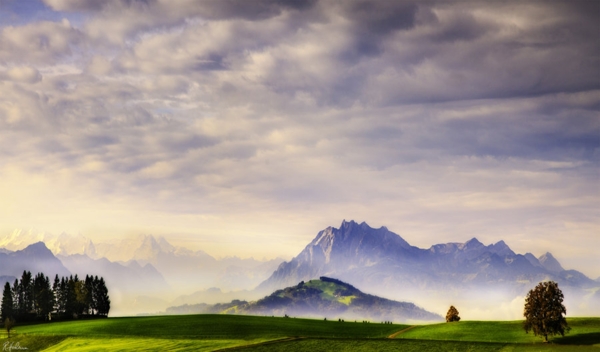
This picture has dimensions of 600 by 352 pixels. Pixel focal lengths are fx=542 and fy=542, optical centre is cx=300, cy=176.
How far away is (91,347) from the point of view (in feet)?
436

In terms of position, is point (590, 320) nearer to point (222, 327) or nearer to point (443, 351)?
point (443, 351)

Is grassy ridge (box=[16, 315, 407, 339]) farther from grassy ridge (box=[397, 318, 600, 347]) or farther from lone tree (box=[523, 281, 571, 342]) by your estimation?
lone tree (box=[523, 281, 571, 342])

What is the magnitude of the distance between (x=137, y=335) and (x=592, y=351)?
11124 cm

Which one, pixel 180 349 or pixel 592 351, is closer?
pixel 592 351

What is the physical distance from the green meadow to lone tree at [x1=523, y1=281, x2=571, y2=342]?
119 inches

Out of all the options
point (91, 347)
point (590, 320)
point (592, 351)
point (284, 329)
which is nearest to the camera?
point (592, 351)

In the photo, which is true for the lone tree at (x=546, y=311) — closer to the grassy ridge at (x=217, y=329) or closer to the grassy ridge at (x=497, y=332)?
the grassy ridge at (x=497, y=332)

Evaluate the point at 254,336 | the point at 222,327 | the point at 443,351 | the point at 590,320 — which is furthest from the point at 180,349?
the point at 590,320

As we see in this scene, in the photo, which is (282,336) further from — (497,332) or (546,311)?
(546,311)

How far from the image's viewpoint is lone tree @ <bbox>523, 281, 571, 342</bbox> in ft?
404

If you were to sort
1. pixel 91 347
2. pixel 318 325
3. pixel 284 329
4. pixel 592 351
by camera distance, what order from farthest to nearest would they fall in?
pixel 318 325 < pixel 284 329 < pixel 91 347 < pixel 592 351

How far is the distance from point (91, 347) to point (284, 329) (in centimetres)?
5213
